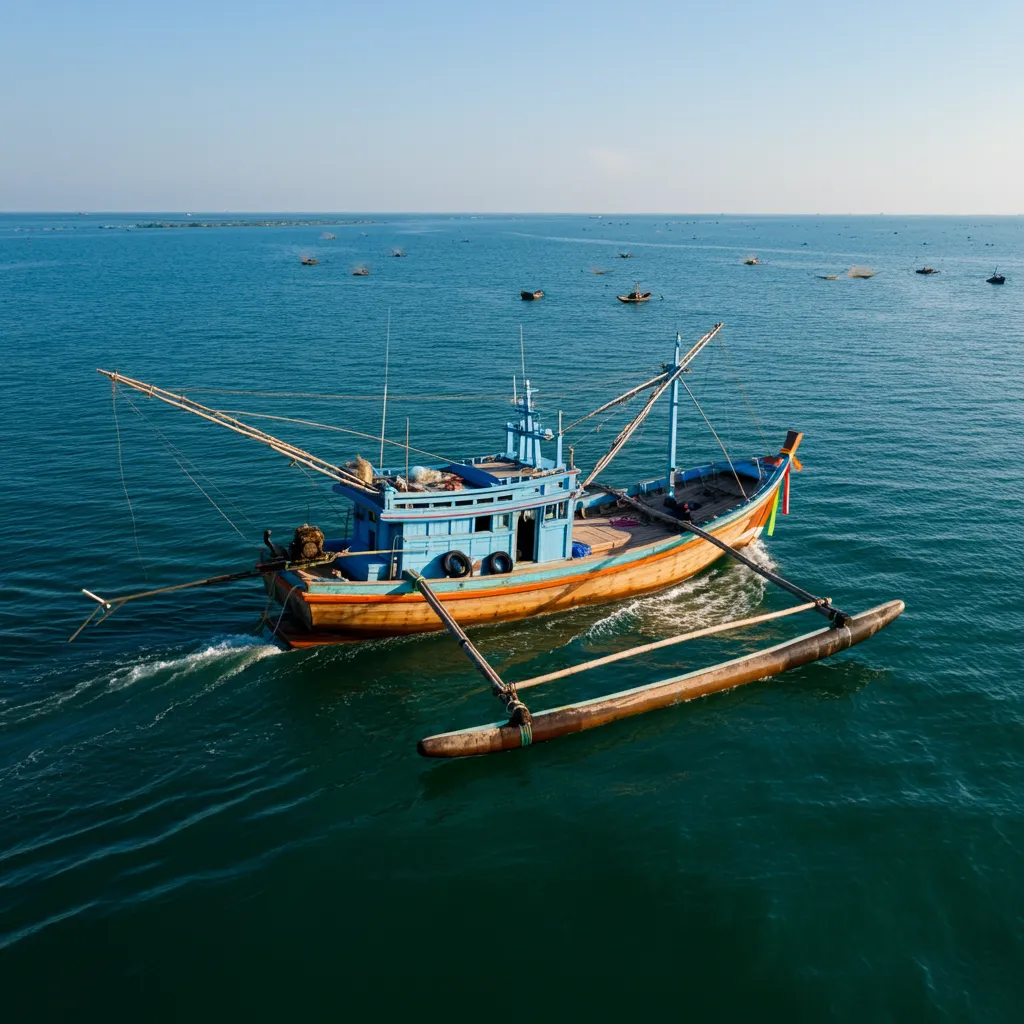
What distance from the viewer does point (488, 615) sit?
2961cm

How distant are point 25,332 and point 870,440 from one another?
268ft

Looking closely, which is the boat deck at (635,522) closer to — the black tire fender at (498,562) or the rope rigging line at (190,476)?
the black tire fender at (498,562)

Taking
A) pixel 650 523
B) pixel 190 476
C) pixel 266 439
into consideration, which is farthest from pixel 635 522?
pixel 190 476

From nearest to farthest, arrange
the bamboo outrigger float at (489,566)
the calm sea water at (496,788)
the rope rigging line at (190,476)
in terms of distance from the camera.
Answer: the calm sea water at (496,788) → the bamboo outrigger float at (489,566) → the rope rigging line at (190,476)

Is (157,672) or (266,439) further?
(266,439)

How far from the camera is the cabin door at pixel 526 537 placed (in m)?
30.3

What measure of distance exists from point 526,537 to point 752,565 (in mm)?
8464

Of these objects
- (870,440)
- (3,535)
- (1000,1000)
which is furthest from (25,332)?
(1000,1000)

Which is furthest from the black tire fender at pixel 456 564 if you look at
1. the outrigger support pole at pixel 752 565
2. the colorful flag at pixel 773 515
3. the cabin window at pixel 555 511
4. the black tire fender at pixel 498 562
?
the colorful flag at pixel 773 515

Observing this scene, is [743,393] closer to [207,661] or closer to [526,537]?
[526,537]

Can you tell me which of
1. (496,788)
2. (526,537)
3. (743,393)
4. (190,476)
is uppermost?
(743,393)

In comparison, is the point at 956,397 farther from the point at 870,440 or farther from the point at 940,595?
the point at 940,595

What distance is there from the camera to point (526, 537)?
101ft

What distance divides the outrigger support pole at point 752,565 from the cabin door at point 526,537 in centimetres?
611
